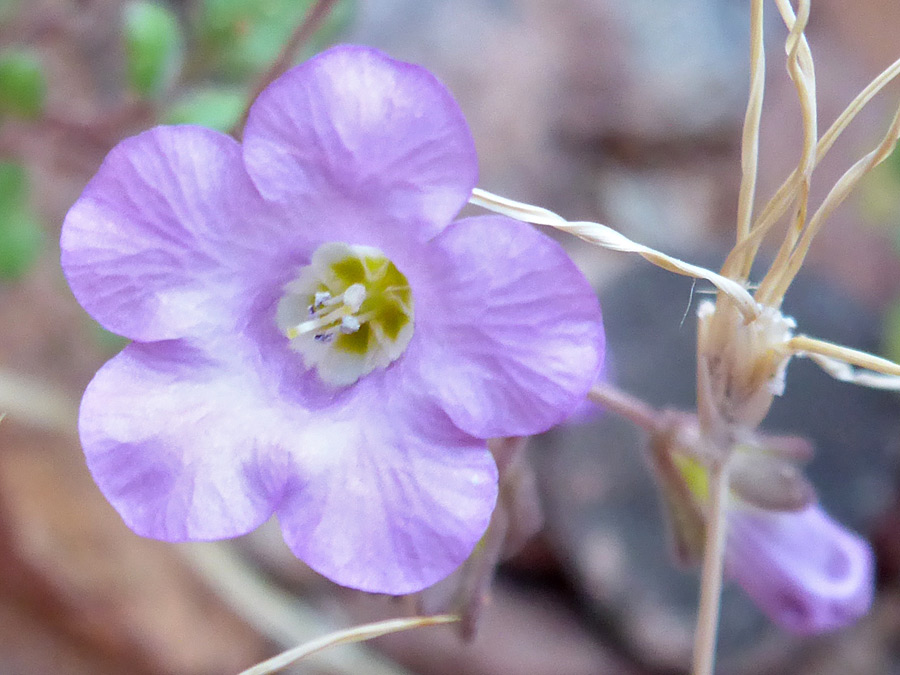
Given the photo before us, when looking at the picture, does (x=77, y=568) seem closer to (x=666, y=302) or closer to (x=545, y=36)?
(x=666, y=302)

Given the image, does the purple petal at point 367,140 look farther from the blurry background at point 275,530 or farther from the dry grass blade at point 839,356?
the blurry background at point 275,530

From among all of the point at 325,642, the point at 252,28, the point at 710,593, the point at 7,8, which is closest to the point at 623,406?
the point at 710,593

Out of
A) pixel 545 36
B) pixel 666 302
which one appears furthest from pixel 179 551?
pixel 545 36

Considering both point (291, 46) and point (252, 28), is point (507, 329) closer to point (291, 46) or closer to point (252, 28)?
point (291, 46)

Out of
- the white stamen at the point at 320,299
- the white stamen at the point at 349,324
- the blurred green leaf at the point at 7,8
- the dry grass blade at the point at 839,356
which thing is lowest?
the blurred green leaf at the point at 7,8

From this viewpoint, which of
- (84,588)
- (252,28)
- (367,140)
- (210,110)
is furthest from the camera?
(84,588)

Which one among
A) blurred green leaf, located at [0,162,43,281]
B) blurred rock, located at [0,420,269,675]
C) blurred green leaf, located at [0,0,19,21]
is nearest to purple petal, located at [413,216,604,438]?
blurred green leaf, located at [0,162,43,281]

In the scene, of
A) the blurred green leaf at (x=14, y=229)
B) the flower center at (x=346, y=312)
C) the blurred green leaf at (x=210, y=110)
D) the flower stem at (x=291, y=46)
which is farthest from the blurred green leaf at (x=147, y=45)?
the flower center at (x=346, y=312)

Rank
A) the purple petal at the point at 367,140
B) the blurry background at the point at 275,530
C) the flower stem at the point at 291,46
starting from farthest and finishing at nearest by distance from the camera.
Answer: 1. the blurry background at the point at 275,530
2. the flower stem at the point at 291,46
3. the purple petal at the point at 367,140
